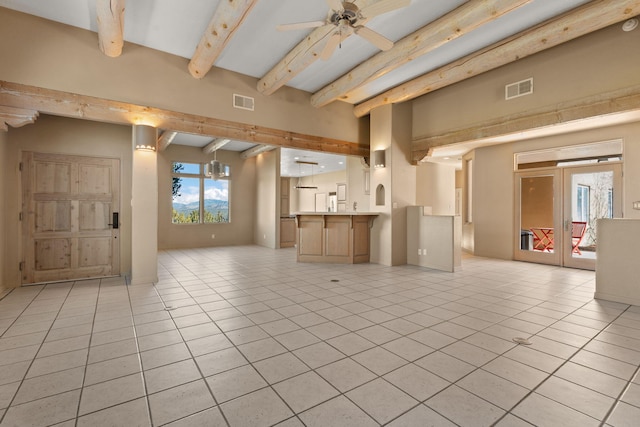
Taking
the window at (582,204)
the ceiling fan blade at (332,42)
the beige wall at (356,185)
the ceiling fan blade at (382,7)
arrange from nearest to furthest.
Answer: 1. the ceiling fan blade at (382,7)
2. the ceiling fan blade at (332,42)
3. the window at (582,204)
4. the beige wall at (356,185)

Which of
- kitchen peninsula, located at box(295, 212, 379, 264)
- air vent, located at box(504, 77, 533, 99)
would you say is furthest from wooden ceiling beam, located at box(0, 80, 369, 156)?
air vent, located at box(504, 77, 533, 99)

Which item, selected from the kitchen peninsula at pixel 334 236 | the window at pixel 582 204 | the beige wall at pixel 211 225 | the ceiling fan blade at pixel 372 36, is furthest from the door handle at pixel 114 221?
the window at pixel 582 204

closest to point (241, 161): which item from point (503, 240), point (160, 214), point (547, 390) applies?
point (160, 214)

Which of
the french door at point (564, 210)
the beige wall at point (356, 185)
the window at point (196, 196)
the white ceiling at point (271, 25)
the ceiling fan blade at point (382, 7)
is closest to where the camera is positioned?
the ceiling fan blade at point (382, 7)

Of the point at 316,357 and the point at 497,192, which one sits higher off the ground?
the point at 497,192

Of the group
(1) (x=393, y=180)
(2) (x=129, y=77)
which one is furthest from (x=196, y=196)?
(1) (x=393, y=180)

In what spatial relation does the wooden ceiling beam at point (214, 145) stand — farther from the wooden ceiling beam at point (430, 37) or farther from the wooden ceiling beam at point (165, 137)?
the wooden ceiling beam at point (430, 37)

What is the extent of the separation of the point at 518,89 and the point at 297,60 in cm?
364

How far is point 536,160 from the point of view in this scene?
23.3ft

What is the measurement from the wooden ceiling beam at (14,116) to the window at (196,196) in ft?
18.1

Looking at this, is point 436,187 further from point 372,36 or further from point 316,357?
point 316,357

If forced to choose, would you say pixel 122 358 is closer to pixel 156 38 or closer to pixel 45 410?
pixel 45 410

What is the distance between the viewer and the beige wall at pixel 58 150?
4.62 m

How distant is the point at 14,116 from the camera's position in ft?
13.3
